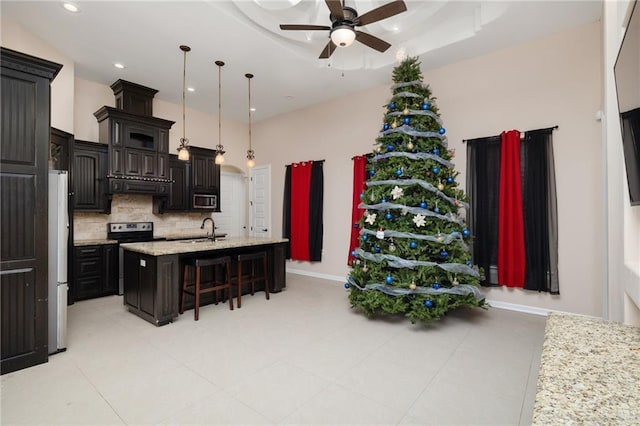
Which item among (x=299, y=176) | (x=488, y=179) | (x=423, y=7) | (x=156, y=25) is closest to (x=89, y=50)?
(x=156, y=25)

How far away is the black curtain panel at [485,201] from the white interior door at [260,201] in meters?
4.38

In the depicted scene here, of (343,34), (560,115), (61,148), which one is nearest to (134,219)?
(61,148)

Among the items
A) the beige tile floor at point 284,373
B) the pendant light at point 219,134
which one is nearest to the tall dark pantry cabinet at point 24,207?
the beige tile floor at point 284,373

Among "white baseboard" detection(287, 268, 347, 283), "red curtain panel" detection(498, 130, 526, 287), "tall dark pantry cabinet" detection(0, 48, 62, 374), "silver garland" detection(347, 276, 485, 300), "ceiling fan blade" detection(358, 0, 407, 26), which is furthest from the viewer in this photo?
"white baseboard" detection(287, 268, 347, 283)

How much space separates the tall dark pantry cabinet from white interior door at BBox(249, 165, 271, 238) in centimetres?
468

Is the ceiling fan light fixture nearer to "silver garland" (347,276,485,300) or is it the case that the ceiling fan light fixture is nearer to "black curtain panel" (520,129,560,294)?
"silver garland" (347,276,485,300)

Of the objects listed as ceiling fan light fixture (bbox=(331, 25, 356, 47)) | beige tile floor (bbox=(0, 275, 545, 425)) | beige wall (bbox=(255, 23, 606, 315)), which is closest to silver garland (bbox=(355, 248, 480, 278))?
beige tile floor (bbox=(0, 275, 545, 425))

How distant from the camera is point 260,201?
23.8 feet

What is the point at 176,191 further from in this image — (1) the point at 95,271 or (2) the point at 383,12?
(2) the point at 383,12

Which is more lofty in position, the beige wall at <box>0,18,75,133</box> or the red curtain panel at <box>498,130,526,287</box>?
the beige wall at <box>0,18,75,133</box>

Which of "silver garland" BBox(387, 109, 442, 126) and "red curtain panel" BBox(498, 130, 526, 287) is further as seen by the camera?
"red curtain panel" BBox(498, 130, 526, 287)

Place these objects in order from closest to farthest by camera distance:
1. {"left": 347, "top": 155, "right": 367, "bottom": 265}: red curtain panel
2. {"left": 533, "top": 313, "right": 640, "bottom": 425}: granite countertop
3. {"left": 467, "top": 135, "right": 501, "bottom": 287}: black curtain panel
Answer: {"left": 533, "top": 313, "right": 640, "bottom": 425}: granite countertop, {"left": 467, "top": 135, "right": 501, "bottom": 287}: black curtain panel, {"left": 347, "top": 155, "right": 367, "bottom": 265}: red curtain panel

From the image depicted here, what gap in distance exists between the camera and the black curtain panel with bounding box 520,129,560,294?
3.72 meters

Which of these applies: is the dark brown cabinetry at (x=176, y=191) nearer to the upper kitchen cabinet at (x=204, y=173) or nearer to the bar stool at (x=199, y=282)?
the upper kitchen cabinet at (x=204, y=173)
